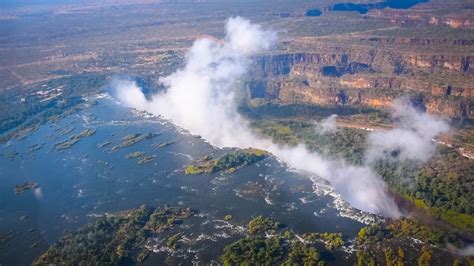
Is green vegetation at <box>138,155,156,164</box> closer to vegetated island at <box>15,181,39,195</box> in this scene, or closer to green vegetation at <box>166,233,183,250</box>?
vegetated island at <box>15,181,39,195</box>

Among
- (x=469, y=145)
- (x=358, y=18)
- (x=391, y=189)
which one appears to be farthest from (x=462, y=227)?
(x=358, y=18)

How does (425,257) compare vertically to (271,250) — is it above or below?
above

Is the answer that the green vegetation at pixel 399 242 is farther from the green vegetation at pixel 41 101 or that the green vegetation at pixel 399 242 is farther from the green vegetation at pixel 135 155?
the green vegetation at pixel 41 101

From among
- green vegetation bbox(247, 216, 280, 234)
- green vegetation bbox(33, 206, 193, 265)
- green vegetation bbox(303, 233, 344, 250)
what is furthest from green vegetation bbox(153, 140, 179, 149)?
green vegetation bbox(303, 233, 344, 250)

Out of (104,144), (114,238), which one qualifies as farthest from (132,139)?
(114,238)

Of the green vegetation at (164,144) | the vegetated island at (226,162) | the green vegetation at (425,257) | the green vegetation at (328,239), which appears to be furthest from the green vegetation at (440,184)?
the green vegetation at (164,144)

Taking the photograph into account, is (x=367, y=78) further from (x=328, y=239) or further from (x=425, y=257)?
(x=425, y=257)

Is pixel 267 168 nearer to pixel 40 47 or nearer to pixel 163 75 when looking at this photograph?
pixel 163 75
